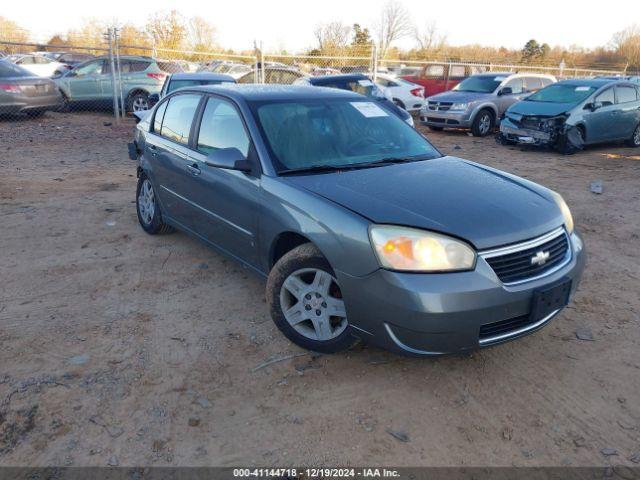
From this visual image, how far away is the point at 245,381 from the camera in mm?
2998

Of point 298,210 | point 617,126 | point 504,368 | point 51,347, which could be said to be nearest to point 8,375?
point 51,347

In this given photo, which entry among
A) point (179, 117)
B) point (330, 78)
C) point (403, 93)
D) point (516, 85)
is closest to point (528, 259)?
point (179, 117)

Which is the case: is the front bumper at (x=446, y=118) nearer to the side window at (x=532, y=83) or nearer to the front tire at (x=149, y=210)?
the side window at (x=532, y=83)

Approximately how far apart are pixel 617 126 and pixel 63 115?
47.3ft

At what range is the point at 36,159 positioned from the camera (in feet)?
30.5

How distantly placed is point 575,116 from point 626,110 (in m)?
1.79

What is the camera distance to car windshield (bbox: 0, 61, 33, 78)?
41.5ft

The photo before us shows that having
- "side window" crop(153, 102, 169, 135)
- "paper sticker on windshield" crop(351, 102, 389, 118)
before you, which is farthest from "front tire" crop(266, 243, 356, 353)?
"side window" crop(153, 102, 169, 135)

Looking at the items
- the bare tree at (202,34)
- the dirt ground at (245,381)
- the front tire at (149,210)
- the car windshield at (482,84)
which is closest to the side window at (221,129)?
the dirt ground at (245,381)

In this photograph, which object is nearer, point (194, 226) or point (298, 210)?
point (298, 210)

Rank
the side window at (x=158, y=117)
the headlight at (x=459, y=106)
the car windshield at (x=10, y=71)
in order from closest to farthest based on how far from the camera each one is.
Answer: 1. the side window at (x=158, y=117)
2. the car windshield at (x=10, y=71)
3. the headlight at (x=459, y=106)

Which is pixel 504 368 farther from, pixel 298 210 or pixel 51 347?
pixel 51 347

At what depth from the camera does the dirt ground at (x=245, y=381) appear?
2.50 meters

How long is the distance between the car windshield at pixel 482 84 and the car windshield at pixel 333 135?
37.0ft
